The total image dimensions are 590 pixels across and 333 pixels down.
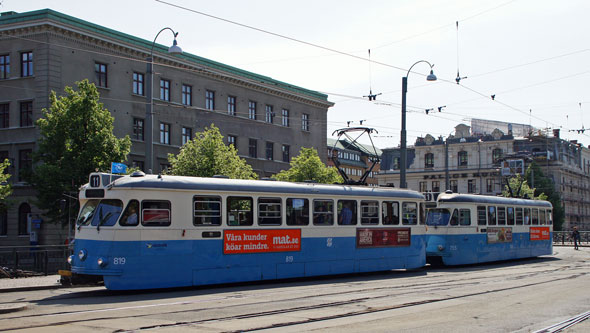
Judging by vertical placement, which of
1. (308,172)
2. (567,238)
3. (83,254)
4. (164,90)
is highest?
(164,90)

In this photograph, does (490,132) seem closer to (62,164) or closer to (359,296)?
(62,164)

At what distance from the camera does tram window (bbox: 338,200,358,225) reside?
19281 millimetres

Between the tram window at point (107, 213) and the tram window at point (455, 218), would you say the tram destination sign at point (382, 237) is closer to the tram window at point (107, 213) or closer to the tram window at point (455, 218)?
the tram window at point (455, 218)

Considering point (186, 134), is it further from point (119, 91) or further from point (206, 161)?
point (206, 161)

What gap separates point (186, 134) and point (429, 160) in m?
56.7

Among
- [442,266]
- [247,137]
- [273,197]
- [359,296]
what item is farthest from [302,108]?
[359,296]

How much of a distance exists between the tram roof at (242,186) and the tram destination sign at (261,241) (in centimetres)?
106

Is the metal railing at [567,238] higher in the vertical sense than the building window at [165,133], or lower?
lower

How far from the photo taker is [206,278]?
15.8 meters

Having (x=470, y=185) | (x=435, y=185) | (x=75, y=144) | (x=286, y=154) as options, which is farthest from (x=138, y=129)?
(x=435, y=185)

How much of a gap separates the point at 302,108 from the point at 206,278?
4221 cm

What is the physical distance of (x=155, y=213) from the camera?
49.8 ft

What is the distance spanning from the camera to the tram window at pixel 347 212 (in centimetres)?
1928

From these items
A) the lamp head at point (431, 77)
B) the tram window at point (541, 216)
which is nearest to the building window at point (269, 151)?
the lamp head at point (431, 77)
